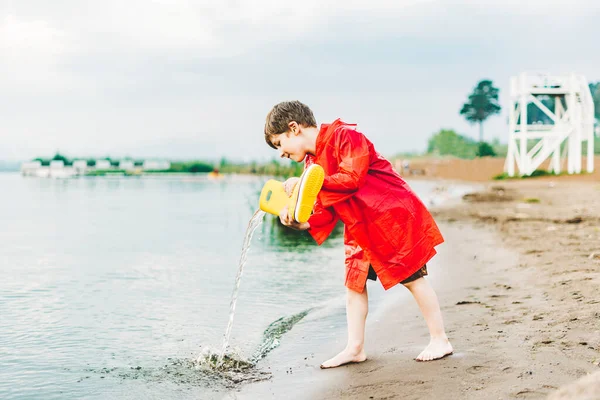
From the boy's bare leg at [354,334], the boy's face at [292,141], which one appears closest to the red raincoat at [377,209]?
the boy's face at [292,141]

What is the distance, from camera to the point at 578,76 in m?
31.6

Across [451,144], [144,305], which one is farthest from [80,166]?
[144,305]

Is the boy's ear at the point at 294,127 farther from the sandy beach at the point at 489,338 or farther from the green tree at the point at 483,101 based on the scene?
the green tree at the point at 483,101

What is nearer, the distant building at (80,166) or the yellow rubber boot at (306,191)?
the yellow rubber boot at (306,191)

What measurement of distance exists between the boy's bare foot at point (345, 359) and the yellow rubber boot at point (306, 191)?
3.11 feet

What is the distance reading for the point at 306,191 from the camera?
3.38m

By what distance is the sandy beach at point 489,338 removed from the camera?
3092mm

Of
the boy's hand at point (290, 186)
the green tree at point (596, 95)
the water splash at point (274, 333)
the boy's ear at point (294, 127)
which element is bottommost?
the water splash at point (274, 333)

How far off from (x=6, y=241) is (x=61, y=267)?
4.40 metres

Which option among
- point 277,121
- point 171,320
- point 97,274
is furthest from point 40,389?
point 97,274

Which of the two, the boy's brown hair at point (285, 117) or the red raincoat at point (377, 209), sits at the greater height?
the boy's brown hair at point (285, 117)

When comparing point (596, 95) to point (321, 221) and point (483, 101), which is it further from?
point (321, 221)

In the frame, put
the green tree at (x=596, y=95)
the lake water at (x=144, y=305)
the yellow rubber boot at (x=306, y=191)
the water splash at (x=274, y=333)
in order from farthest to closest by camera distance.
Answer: the green tree at (x=596, y=95) < the water splash at (x=274, y=333) < the lake water at (x=144, y=305) < the yellow rubber boot at (x=306, y=191)

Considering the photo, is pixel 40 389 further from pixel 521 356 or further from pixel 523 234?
pixel 523 234
